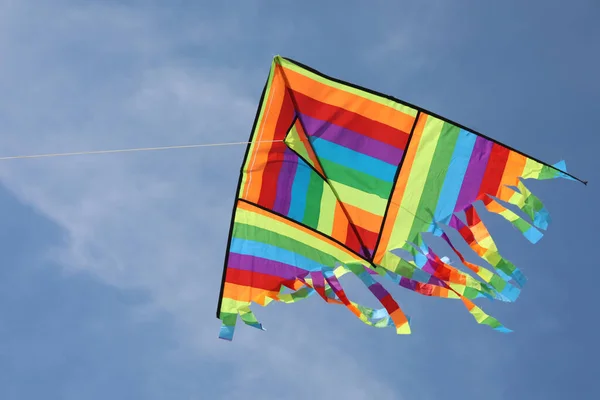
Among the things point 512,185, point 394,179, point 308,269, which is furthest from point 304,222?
point 512,185

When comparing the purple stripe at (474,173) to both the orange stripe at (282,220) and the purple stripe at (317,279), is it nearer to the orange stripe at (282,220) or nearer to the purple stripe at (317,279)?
the orange stripe at (282,220)

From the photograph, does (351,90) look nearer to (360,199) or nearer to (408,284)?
(360,199)

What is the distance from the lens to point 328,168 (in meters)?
6.27

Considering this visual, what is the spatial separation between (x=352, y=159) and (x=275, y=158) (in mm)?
740

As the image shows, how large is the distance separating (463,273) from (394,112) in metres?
1.59

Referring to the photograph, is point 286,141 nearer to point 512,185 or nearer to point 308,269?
point 308,269

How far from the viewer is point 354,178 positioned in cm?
627

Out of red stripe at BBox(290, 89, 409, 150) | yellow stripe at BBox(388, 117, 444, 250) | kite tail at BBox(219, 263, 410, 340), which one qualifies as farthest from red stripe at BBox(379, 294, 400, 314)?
red stripe at BBox(290, 89, 409, 150)

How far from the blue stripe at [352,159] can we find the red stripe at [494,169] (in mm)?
850

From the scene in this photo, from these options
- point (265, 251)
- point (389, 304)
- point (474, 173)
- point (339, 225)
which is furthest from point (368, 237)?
point (474, 173)

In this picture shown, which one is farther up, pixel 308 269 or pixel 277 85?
pixel 277 85

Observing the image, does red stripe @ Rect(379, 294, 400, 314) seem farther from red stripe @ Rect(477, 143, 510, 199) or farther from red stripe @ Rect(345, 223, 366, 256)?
red stripe @ Rect(477, 143, 510, 199)

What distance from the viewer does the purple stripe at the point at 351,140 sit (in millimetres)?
6102

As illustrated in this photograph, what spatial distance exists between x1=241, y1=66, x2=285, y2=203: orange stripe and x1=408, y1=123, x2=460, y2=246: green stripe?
4.97 feet
